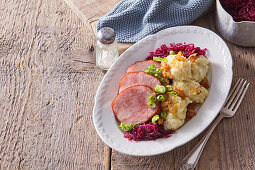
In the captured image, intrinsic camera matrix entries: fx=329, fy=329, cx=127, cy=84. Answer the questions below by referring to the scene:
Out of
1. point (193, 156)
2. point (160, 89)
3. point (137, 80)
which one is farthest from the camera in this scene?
point (137, 80)

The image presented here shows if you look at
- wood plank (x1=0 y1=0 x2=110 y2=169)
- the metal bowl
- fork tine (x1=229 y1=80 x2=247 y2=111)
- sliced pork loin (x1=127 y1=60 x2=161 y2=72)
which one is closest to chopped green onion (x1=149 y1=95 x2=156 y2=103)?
sliced pork loin (x1=127 y1=60 x2=161 y2=72)

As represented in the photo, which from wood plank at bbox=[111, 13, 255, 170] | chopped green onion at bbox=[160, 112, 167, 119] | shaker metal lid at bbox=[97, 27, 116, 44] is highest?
shaker metal lid at bbox=[97, 27, 116, 44]

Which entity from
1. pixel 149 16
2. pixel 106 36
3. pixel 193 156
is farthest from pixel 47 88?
pixel 193 156

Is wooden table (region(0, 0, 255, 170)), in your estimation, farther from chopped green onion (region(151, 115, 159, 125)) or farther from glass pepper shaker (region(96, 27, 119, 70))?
chopped green onion (region(151, 115, 159, 125))

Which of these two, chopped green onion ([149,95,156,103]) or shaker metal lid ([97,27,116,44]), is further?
shaker metal lid ([97,27,116,44])

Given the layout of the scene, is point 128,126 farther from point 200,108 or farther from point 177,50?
point 177,50

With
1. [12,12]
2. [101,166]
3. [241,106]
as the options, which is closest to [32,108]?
[101,166]

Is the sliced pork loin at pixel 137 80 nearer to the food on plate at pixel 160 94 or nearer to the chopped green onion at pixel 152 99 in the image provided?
the food on plate at pixel 160 94
